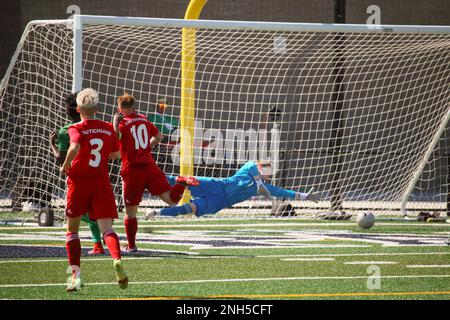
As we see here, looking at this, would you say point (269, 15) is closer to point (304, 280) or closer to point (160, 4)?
point (160, 4)

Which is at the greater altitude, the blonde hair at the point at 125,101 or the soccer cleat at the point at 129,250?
the blonde hair at the point at 125,101

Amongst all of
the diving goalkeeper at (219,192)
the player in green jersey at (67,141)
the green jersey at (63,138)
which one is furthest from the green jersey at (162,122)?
the green jersey at (63,138)

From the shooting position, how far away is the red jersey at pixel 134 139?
12500 mm

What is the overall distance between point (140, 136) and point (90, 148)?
3.22m

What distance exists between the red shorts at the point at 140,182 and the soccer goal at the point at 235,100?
1.57 m

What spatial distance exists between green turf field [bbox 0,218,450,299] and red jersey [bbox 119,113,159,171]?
1081 mm

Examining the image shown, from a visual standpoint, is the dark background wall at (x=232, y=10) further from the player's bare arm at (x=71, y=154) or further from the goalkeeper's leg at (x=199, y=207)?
the player's bare arm at (x=71, y=154)

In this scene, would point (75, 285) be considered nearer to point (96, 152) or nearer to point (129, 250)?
point (96, 152)

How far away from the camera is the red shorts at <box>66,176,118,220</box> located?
9.35 metres

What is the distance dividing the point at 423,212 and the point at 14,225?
7.00 m

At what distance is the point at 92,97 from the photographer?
9.38 m

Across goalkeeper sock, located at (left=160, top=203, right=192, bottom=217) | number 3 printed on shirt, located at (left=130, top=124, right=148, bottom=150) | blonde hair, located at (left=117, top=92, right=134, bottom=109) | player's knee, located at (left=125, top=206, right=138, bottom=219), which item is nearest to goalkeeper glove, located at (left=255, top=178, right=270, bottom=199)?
goalkeeper sock, located at (left=160, top=203, right=192, bottom=217)

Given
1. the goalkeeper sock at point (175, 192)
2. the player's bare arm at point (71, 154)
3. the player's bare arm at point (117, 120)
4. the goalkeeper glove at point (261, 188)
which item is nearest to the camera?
the player's bare arm at point (71, 154)

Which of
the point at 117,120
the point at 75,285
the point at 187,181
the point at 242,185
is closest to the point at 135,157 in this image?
the point at 117,120
